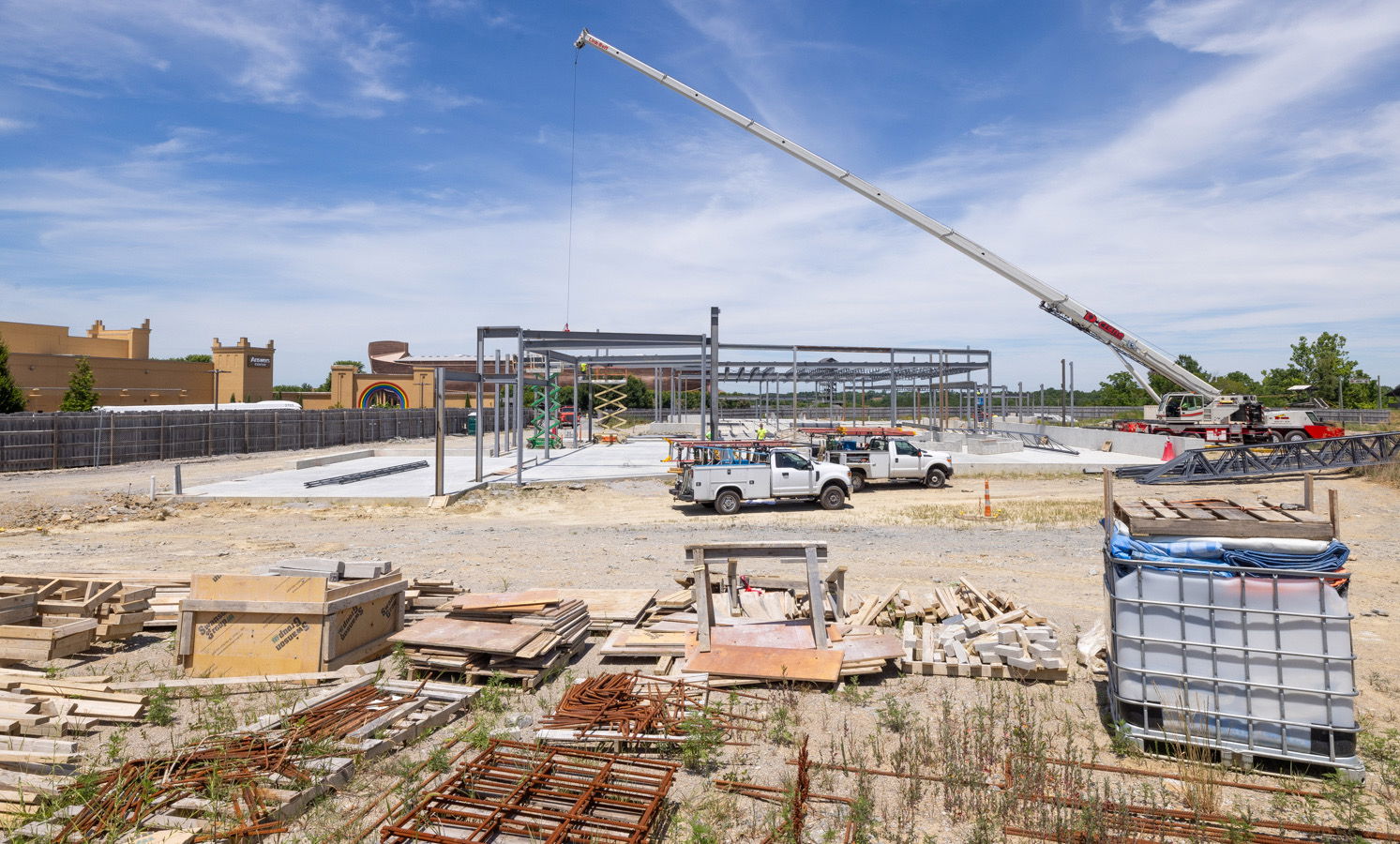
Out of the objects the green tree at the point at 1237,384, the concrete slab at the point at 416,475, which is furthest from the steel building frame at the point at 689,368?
the green tree at the point at 1237,384

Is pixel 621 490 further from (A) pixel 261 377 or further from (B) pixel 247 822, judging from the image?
(A) pixel 261 377

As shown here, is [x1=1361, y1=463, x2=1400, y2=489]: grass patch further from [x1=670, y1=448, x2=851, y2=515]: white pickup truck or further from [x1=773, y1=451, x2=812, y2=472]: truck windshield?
[x1=773, y1=451, x2=812, y2=472]: truck windshield

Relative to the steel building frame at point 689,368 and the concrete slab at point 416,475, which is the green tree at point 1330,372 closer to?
the steel building frame at point 689,368

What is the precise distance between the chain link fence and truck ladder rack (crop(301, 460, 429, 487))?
10.9 m

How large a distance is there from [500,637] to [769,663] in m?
2.57

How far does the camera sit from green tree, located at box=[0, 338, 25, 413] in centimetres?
3534

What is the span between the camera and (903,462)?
21.7 metres

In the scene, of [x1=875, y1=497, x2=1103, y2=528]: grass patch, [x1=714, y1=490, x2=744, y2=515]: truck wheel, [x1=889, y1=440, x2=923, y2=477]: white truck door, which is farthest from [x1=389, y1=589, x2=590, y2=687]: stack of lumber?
[x1=889, y1=440, x2=923, y2=477]: white truck door

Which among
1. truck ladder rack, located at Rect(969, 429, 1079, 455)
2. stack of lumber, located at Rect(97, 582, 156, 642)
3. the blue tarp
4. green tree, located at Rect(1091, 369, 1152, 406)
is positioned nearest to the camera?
the blue tarp

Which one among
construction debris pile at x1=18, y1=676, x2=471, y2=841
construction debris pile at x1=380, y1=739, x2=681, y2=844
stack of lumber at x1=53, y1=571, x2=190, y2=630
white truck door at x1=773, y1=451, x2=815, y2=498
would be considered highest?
white truck door at x1=773, y1=451, x2=815, y2=498

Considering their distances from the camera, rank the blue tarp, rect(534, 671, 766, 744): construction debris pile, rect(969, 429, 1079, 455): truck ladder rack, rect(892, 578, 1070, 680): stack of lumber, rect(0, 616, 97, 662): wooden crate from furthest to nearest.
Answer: rect(969, 429, 1079, 455): truck ladder rack → rect(0, 616, 97, 662): wooden crate → rect(892, 578, 1070, 680): stack of lumber → rect(534, 671, 766, 744): construction debris pile → the blue tarp

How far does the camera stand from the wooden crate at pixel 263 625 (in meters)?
7.19

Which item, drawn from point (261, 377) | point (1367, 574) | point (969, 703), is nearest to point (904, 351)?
point (1367, 574)

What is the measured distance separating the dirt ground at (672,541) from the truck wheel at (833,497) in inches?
10.6
